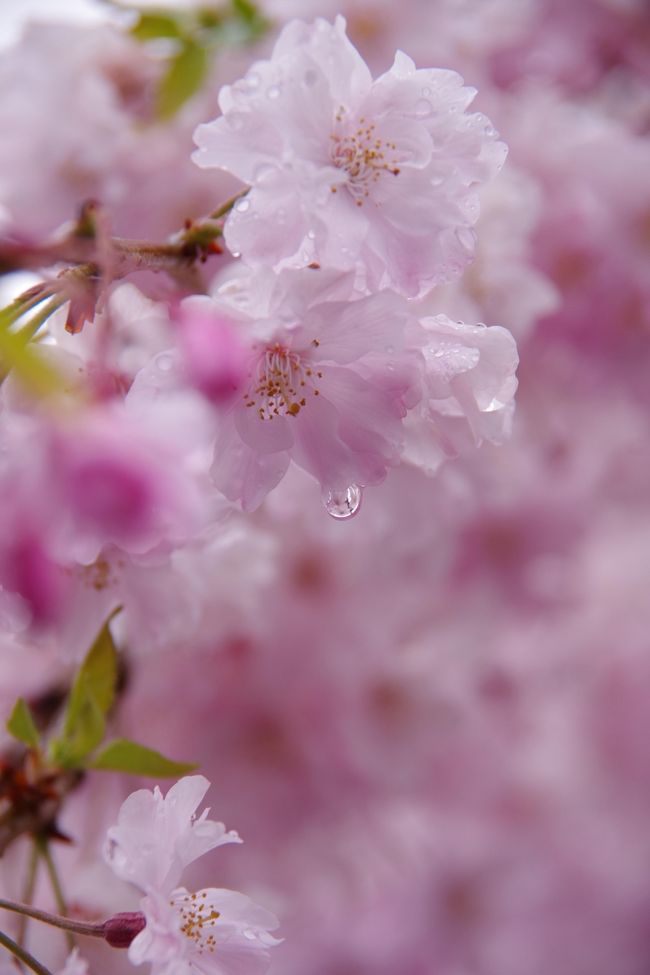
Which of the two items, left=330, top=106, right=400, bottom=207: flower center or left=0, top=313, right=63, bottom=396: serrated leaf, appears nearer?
left=0, top=313, right=63, bottom=396: serrated leaf

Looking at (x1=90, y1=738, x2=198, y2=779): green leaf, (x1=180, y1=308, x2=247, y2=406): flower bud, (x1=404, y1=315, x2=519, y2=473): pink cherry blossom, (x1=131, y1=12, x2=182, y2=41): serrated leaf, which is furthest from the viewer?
(x1=131, y1=12, x2=182, y2=41): serrated leaf

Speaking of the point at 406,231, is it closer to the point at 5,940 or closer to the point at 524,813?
the point at 5,940

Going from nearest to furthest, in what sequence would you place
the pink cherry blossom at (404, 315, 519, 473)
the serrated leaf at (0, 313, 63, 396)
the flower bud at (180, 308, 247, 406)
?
the serrated leaf at (0, 313, 63, 396) < the flower bud at (180, 308, 247, 406) < the pink cherry blossom at (404, 315, 519, 473)

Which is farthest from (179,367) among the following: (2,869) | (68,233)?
(2,869)

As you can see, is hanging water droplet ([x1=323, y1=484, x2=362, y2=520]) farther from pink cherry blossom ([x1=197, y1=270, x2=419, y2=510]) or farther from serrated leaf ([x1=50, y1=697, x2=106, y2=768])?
serrated leaf ([x1=50, y1=697, x2=106, y2=768])

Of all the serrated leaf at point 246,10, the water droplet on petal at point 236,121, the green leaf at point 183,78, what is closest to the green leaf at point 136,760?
the water droplet on petal at point 236,121

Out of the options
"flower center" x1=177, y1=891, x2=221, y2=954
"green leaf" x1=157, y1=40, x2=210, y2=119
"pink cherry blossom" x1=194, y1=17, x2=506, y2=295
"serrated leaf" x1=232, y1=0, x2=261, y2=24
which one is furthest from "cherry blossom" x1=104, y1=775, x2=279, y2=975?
"serrated leaf" x1=232, y1=0, x2=261, y2=24

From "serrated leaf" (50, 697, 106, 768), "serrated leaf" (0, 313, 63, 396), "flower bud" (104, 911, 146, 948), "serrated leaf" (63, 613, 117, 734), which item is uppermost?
"serrated leaf" (63, 613, 117, 734)
